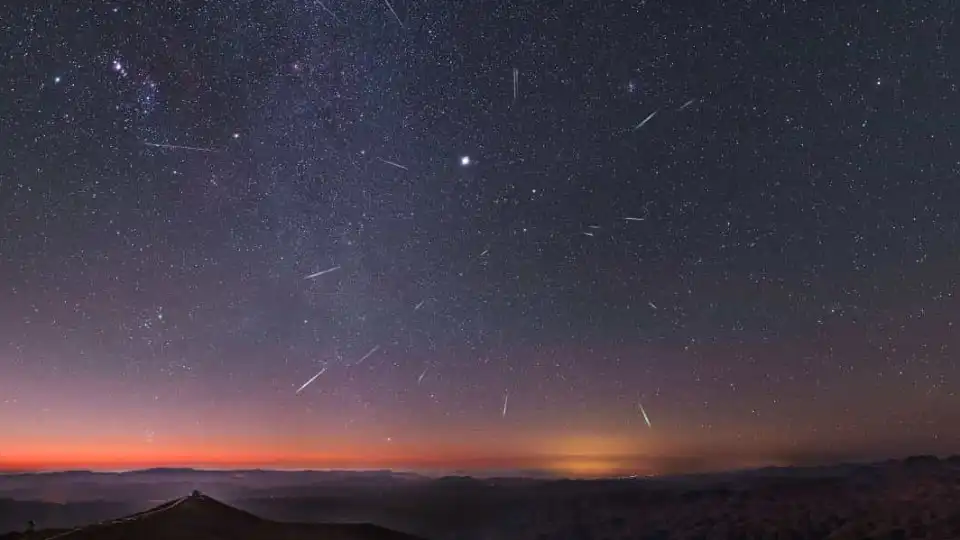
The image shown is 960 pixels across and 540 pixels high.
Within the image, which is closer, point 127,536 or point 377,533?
point 127,536

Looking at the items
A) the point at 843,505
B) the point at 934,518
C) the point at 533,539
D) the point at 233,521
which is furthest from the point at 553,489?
the point at 233,521

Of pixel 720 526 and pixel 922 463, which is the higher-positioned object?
pixel 922 463

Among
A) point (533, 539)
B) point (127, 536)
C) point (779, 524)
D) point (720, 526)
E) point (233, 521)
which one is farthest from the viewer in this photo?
point (533, 539)

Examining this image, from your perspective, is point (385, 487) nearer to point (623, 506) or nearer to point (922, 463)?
point (623, 506)

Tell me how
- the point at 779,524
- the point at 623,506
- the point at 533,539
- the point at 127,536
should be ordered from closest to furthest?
the point at 127,536 < the point at 779,524 < the point at 533,539 < the point at 623,506

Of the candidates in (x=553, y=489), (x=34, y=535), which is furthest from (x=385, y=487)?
(x=34, y=535)

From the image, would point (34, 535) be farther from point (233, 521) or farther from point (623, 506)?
point (623, 506)
